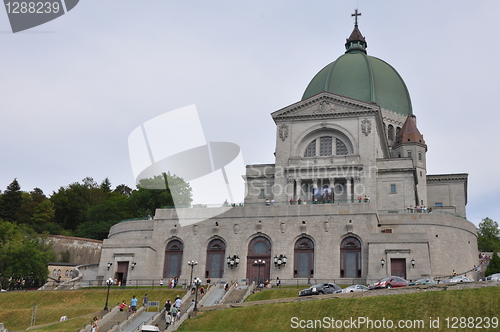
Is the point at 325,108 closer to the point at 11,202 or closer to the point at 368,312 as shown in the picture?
the point at 368,312

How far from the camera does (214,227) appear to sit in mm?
65375

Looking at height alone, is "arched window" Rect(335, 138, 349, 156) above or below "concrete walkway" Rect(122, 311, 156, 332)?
above

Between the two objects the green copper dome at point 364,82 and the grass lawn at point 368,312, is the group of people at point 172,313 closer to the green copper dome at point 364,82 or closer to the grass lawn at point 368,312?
the grass lawn at point 368,312

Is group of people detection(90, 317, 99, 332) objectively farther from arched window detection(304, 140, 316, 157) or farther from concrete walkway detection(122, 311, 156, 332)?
arched window detection(304, 140, 316, 157)

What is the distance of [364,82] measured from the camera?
9662cm

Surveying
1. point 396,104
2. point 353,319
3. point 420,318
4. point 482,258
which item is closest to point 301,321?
point 353,319

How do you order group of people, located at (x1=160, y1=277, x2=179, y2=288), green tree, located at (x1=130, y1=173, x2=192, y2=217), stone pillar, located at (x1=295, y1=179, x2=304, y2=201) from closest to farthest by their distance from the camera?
group of people, located at (x1=160, y1=277, x2=179, y2=288) < stone pillar, located at (x1=295, y1=179, x2=304, y2=201) < green tree, located at (x1=130, y1=173, x2=192, y2=217)

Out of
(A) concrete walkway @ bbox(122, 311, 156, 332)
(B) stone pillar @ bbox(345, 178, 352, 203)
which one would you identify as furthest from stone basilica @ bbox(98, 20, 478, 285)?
(A) concrete walkway @ bbox(122, 311, 156, 332)

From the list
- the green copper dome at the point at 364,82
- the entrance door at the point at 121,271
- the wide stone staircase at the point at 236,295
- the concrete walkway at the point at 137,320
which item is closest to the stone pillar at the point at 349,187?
the green copper dome at the point at 364,82

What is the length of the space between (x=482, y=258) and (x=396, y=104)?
1342 inches

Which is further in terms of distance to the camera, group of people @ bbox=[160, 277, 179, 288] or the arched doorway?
the arched doorway

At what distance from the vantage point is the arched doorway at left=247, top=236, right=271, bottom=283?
6253 cm

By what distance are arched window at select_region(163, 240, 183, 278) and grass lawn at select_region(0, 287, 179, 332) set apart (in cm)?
749

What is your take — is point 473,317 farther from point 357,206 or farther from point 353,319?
point 357,206
